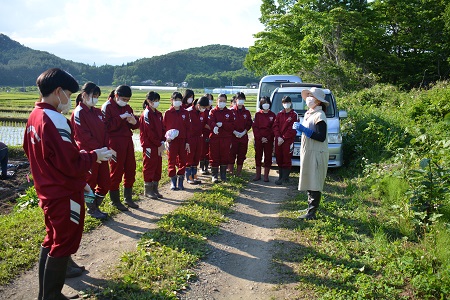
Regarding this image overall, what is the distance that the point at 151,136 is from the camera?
20.8 feet

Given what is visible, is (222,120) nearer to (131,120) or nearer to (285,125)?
(285,125)

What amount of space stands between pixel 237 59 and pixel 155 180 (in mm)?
86043

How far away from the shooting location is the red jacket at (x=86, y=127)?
4953 millimetres

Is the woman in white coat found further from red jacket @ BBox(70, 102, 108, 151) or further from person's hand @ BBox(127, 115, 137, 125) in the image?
red jacket @ BBox(70, 102, 108, 151)

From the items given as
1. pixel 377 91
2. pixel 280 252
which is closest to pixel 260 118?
pixel 280 252

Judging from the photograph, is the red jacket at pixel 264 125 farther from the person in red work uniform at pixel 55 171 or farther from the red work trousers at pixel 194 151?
the person in red work uniform at pixel 55 171

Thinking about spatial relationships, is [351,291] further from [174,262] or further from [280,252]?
[174,262]

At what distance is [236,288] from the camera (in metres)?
3.69

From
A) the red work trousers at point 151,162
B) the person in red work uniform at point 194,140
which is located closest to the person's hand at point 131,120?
the red work trousers at point 151,162

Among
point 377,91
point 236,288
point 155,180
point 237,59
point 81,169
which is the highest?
point 237,59

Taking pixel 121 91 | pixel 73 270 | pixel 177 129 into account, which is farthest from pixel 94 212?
pixel 177 129

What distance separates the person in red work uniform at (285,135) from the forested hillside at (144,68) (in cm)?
3186

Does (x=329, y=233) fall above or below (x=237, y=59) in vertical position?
Result: below

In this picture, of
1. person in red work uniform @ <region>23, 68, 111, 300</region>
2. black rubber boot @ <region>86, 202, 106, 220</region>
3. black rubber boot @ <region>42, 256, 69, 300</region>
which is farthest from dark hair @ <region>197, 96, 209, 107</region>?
black rubber boot @ <region>42, 256, 69, 300</region>
